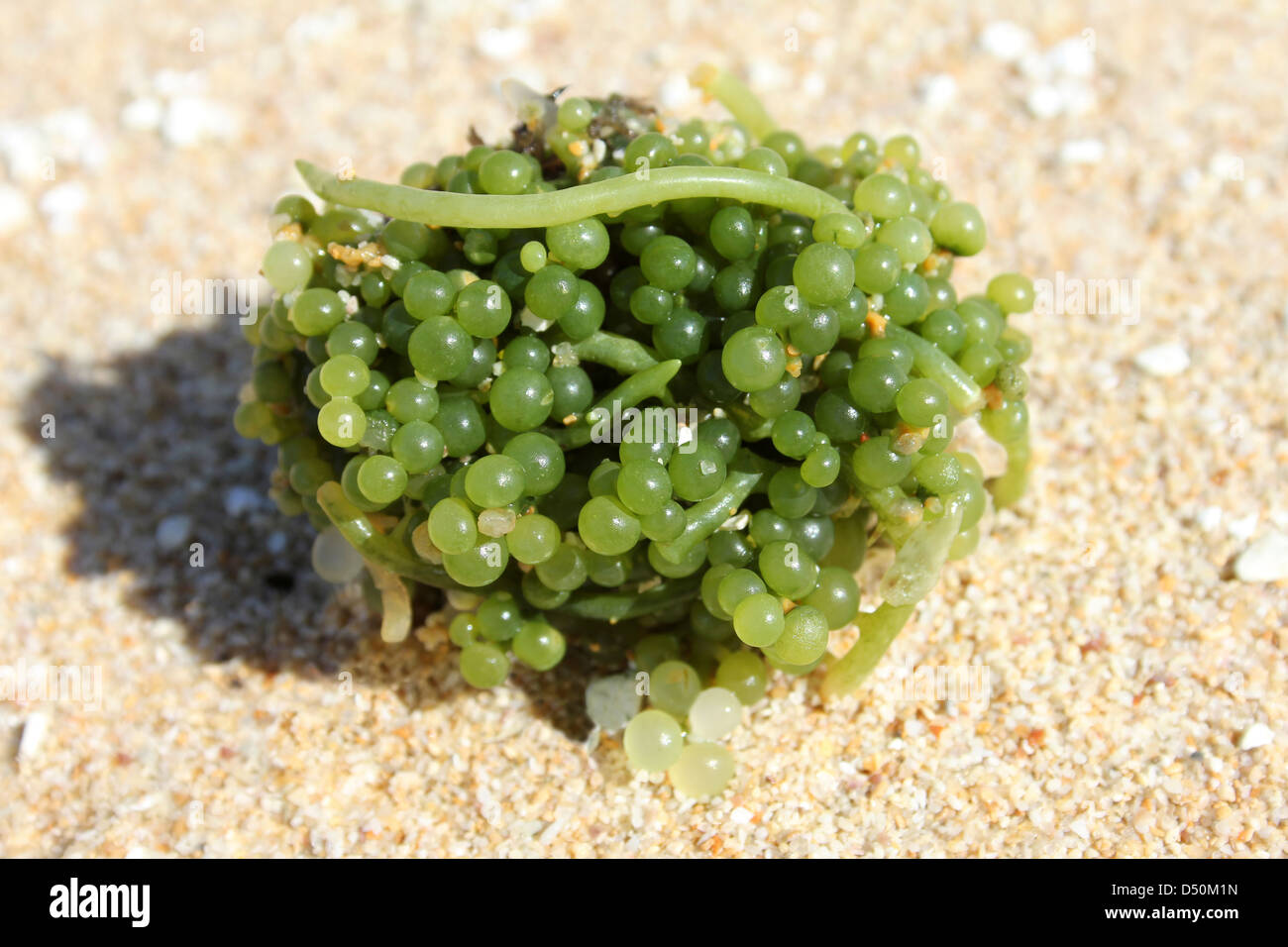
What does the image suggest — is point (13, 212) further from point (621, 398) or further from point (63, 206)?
point (621, 398)

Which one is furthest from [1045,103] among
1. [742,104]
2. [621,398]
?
[621,398]

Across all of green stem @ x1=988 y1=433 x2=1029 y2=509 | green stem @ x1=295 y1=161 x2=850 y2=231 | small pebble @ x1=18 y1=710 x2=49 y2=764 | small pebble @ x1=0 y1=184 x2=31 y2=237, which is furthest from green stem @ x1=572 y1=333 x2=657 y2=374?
small pebble @ x1=0 y1=184 x2=31 y2=237

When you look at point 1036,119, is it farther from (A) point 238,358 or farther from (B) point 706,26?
(A) point 238,358

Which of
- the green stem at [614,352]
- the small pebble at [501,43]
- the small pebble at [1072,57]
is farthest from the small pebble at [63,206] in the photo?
the small pebble at [1072,57]

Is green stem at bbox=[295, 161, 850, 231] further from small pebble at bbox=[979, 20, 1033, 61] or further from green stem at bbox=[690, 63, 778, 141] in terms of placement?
small pebble at bbox=[979, 20, 1033, 61]

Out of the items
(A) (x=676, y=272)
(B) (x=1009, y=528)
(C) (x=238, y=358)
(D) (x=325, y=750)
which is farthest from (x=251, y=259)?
(B) (x=1009, y=528)
